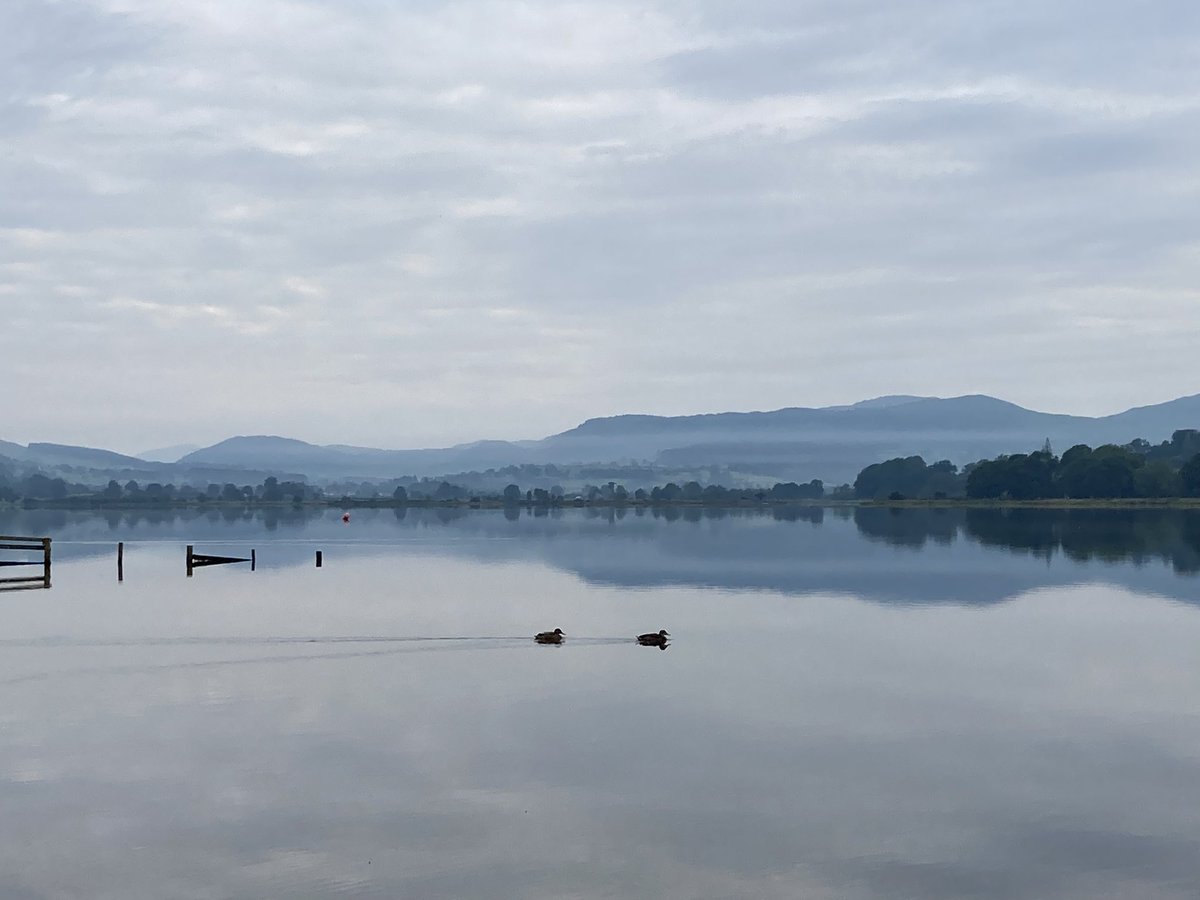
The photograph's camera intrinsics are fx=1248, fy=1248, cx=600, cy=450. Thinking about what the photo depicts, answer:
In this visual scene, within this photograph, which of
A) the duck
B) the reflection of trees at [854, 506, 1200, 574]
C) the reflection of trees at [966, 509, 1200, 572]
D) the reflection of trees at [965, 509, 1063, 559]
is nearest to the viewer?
the duck

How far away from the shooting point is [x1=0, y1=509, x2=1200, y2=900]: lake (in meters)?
27.8

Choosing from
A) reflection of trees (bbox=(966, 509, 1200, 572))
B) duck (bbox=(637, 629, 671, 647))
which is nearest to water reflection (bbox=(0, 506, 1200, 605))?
reflection of trees (bbox=(966, 509, 1200, 572))

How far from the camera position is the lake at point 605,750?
27828 millimetres

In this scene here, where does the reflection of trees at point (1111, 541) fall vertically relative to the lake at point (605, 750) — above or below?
above

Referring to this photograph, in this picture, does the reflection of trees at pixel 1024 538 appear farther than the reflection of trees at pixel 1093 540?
Yes

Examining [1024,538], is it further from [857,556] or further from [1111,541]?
[857,556]

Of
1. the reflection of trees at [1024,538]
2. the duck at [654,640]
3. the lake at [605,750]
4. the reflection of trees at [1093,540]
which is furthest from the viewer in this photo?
the reflection of trees at [1024,538]

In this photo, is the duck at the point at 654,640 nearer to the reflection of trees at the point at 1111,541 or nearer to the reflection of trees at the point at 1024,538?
the reflection of trees at the point at 1111,541

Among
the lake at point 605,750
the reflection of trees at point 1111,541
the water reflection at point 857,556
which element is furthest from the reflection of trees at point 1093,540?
the lake at point 605,750

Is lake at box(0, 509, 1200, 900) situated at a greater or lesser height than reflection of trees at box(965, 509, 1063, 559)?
lesser

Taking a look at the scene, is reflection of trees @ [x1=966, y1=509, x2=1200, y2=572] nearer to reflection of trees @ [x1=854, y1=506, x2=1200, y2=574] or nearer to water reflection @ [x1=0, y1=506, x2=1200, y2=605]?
reflection of trees @ [x1=854, y1=506, x2=1200, y2=574]

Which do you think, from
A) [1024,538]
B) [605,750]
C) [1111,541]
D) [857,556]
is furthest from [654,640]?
[1024,538]

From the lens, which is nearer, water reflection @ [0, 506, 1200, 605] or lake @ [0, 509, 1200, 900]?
lake @ [0, 509, 1200, 900]

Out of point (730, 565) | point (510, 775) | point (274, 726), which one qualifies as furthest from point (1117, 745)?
point (730, 565)
